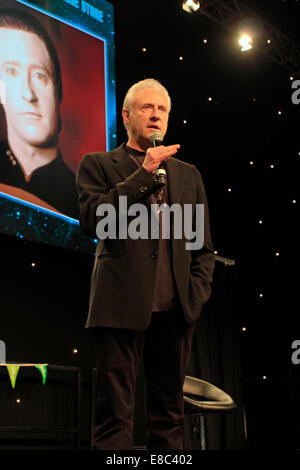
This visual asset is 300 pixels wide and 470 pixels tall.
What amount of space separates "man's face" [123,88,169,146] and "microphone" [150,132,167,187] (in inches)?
2.2

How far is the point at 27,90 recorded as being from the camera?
324cm

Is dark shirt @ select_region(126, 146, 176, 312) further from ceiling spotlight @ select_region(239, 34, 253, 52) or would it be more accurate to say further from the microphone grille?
ceiling spotlight @ select_region(239, 34, 253, 52)

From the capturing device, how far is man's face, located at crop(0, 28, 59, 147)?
3.15 m

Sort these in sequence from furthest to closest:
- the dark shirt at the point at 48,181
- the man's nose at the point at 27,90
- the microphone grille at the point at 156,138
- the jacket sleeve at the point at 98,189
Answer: the man's nose at the point at 27,90 → the dark shirt at the point at 48,181 → the microphone grille at the point at 156,138 → the jacket sleeve at the point at 98,189

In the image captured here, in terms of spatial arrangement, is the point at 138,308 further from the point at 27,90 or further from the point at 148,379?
the point at 27,90

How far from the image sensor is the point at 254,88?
535cm

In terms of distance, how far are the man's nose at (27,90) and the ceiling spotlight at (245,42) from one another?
2160 mm

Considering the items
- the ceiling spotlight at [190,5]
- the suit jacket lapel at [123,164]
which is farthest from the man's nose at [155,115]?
the ceiling spotlight at [190,5]

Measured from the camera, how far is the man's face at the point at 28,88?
3.15m

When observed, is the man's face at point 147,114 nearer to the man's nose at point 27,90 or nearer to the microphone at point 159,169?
the microphone at point 159,169

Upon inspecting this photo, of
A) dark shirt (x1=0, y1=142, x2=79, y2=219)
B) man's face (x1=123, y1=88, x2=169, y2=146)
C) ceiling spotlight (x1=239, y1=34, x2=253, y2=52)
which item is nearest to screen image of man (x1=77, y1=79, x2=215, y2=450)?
man's face (x1=123, y1=88, x2=169, y2=146)
